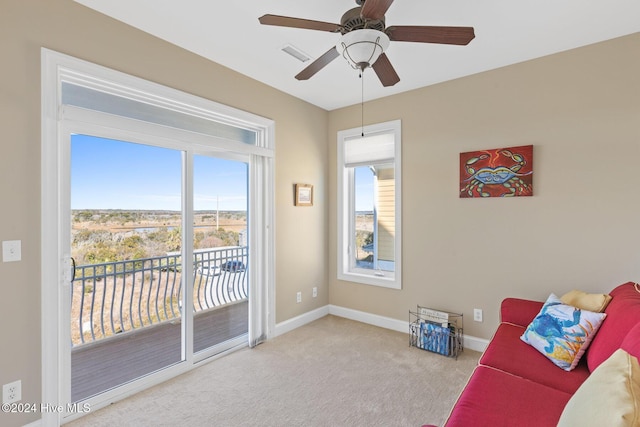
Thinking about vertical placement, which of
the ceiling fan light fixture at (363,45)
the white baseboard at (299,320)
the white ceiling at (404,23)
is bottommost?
the white baseboard at (299,320)

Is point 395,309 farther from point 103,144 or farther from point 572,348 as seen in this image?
point 103,144

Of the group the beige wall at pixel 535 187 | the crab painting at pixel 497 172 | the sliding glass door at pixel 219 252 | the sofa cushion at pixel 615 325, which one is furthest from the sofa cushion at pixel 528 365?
the sliding glass door at pixel 219 252

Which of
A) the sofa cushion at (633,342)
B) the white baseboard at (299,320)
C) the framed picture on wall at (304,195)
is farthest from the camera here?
the framed picture on wall at (304,195)

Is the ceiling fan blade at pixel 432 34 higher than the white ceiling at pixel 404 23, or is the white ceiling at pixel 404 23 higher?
the white ceiling at pixel 404 23

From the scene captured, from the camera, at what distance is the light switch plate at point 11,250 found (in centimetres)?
184

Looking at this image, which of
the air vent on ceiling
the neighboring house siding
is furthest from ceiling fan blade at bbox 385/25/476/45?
the neighboring house siding

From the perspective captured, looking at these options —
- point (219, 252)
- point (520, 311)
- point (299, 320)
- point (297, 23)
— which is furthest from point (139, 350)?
point (520, 311)

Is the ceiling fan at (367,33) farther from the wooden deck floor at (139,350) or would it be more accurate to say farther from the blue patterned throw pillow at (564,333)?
the wooden deck floor at (139,350)

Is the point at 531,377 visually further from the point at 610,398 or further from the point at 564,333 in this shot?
the point at 610,398

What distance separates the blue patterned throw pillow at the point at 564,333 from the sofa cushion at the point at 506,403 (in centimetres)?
39

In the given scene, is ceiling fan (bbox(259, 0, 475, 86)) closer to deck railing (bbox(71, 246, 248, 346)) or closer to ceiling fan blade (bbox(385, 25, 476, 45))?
ceiling fan blade (bbox(385, 25, 476, 45))

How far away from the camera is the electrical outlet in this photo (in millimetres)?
1831

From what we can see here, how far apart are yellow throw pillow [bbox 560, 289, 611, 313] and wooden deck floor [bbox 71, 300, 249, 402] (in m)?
2.94

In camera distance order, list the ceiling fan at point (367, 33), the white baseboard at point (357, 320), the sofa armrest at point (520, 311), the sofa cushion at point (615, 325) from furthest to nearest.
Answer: the white baseboard at point (357, 320) < the sofa armrest at point (520, 311) < the ceiling fan at point (367, 33) < the sofa cushion at point (615, 325)
